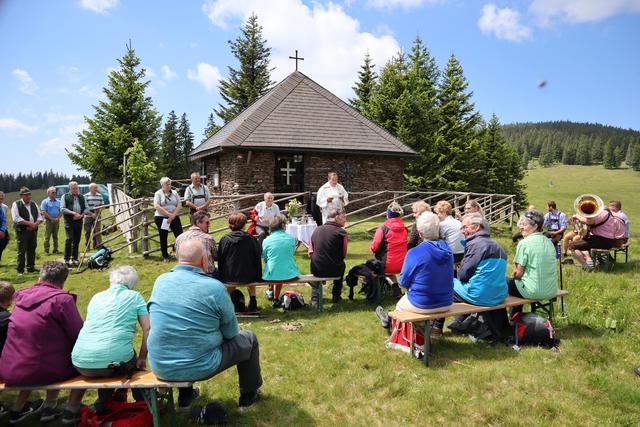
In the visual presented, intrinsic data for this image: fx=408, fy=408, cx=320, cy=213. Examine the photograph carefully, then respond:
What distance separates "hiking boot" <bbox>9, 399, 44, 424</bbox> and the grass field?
0.53 m

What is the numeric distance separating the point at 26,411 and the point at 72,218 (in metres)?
7.17

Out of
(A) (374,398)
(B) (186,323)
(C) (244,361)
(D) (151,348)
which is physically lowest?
(A) (374,398)

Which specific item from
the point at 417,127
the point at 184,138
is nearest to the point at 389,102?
the point at 417,127

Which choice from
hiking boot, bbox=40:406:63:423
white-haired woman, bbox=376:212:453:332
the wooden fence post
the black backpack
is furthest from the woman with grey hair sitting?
the wooden fence post

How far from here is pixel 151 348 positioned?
3.15 m

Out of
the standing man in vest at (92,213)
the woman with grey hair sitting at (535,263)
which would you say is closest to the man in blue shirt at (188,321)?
the woman with grey hair sitting at (535,263)

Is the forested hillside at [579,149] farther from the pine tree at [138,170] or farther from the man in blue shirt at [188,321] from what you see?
the man in blue shirt at [188,321]

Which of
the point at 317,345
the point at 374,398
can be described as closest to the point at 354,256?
the point at 317,345

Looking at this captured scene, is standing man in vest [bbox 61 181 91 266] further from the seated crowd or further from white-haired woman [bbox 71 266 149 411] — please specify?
white-haired woman [bbox 71 266 149 411]

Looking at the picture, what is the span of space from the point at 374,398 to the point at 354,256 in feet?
20.9

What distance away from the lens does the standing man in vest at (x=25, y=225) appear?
910 cm

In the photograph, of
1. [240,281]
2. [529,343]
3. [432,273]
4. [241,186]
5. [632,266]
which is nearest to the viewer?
[432,273]

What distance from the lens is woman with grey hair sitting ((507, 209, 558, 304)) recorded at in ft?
16.1

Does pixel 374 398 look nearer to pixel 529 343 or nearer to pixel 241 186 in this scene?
pixel 529 343
